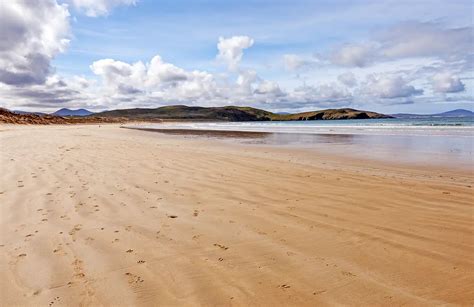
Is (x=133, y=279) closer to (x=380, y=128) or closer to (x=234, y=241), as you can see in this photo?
(x=234, y=241)

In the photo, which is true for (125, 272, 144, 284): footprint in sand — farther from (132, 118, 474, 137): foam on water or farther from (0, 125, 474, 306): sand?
(132, 118, 474, 137): foam on water

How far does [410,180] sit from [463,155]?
6690 mm

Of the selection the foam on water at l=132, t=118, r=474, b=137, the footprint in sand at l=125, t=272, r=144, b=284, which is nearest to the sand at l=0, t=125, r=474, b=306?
the footprint in sand at l=125, t=272, r=144, b=284

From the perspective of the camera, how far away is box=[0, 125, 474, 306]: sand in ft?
11.0

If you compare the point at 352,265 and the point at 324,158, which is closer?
the point at 352,265

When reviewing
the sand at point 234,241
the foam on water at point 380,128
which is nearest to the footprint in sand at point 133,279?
the sand at point 234,241

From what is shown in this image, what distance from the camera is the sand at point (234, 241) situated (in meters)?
3.36

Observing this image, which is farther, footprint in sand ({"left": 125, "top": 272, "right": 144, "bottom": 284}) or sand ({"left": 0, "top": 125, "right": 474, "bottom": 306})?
footprint in sand ({"left": 125, "top": 272, "right": 144, "bottom": 284})

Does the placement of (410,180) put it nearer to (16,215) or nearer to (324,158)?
(324,158)

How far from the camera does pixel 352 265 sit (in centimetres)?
390

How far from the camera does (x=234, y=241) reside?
4625 mm

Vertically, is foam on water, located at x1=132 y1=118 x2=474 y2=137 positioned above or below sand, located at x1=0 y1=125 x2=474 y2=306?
above

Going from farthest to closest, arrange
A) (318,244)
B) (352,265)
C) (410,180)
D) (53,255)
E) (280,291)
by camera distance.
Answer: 1. (410,180)
2. (318,244)
3. (53,255)
4. (352,265)
5. (280,291)

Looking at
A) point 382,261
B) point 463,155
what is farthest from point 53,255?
point 463,155
